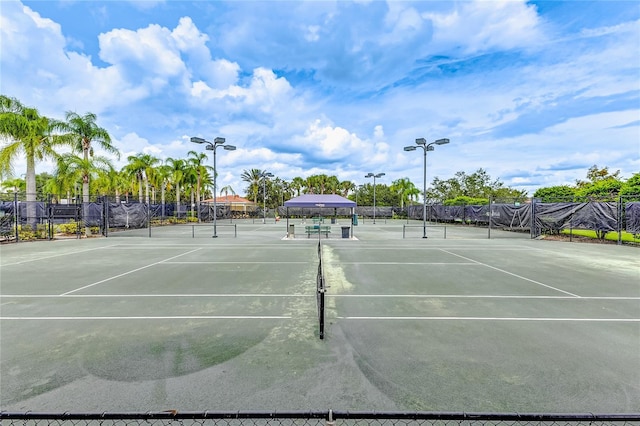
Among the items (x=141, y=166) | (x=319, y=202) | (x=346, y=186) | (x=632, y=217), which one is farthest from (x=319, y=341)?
(x=346, y=186)

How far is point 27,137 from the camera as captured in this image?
2123cm

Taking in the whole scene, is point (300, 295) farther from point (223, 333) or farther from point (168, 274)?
point (168, 274)

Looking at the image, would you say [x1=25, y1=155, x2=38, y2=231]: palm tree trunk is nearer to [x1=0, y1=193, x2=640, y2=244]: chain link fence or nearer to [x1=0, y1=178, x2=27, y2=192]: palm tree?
[x1=0, y1=193, x2=640, y2=244]: chain link fence

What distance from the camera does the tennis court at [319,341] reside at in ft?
11.3

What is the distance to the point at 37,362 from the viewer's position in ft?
13.7

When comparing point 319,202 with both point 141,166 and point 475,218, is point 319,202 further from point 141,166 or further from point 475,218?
point 141,166

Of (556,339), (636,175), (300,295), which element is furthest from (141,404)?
(636,175)

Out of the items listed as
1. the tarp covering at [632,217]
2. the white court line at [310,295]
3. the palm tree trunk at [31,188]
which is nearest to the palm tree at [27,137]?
the palm tree trunk at [31,188]

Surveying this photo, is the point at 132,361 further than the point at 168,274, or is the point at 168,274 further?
the point at 168,274

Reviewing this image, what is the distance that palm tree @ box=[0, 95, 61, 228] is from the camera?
20562 millimetres

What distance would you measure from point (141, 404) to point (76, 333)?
293 centimetres

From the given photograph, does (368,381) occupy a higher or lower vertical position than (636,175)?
lower

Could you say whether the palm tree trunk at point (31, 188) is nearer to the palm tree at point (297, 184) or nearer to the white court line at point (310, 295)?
the white court line at point (310, 295)

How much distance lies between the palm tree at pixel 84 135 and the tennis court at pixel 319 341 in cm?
1751
